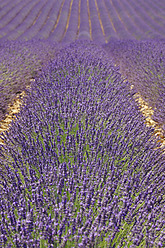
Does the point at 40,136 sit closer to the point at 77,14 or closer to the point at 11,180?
the point at 11,180

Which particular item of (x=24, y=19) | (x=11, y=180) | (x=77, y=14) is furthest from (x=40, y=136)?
(x=77, y=14)

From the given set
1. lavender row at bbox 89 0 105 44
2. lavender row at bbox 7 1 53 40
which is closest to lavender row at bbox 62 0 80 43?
lavender row at bbox 89 0 105 44

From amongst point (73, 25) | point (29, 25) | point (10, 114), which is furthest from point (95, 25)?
point (10, 114)

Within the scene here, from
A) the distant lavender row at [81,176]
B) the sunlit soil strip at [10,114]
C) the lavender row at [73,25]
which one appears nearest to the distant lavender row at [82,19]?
the lavender row at [73,25]

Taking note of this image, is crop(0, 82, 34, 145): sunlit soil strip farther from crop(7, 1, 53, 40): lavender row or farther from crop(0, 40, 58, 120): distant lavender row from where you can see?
crop(7, 1, 53, 40): lavender row

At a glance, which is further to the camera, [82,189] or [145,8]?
[145,8]

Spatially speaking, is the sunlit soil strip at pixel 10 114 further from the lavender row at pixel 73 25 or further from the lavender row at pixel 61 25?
the lavender row at pixel 61 25

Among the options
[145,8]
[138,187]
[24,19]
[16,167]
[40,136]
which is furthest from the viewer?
[145,8]

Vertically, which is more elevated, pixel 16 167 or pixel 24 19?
pixel 24 19
